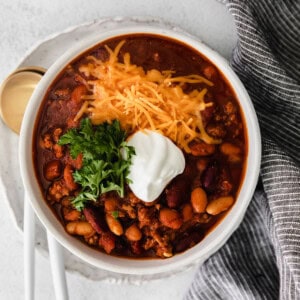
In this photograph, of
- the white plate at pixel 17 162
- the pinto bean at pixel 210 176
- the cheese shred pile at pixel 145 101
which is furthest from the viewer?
the white plate at pixel 17 162

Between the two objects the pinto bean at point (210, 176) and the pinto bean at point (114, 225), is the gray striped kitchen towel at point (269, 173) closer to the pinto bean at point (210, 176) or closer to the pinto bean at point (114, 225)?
the pinto bean at point (210, 176)

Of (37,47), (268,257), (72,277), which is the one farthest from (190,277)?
(37,47)

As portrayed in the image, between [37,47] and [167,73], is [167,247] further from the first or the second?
[37,47]

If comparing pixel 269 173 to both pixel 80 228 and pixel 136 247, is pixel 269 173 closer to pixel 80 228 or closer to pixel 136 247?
pixel 136 247

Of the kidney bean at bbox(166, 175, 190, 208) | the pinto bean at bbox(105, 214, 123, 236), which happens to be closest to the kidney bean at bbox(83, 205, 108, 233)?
the pinto bean at bbox(105, 214, 123, 236)

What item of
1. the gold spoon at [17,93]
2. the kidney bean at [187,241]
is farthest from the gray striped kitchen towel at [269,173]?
the gold spoon at [17,93]

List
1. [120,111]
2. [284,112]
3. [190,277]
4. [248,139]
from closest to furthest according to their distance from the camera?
[120,111] < [248,139] < [284,112] < [190,277]

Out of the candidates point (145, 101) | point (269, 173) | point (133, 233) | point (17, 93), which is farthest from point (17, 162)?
point (269, 173)
